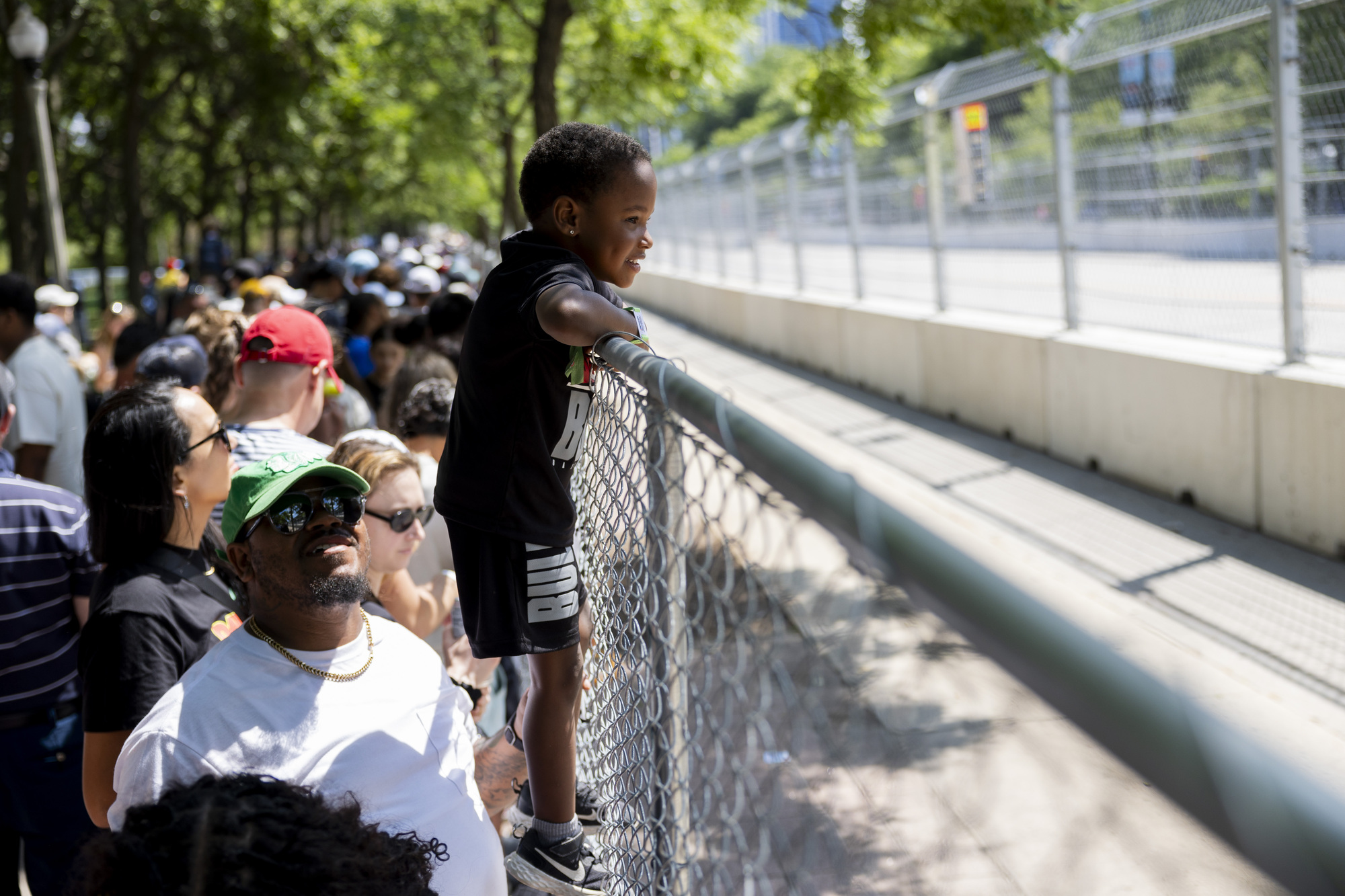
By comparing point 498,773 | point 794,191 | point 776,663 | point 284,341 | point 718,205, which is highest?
point 718,205

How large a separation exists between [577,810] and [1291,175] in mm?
5882

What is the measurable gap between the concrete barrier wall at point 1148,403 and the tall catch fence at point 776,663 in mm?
4501

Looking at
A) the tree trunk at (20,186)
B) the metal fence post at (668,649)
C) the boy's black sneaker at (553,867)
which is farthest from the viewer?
the tree trunk at (20,186)

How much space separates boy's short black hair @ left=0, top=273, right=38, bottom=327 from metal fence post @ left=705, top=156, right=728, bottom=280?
15697 mm

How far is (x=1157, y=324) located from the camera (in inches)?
324

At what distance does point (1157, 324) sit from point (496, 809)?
6792 mm

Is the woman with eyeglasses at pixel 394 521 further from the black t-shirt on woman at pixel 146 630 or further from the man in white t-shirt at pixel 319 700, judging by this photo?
the man in white t-shirt at pixel 319 700

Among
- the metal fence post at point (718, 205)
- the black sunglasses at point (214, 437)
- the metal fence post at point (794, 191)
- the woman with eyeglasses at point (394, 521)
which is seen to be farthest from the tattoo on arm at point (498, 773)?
the metal fence post at point (718, 205)

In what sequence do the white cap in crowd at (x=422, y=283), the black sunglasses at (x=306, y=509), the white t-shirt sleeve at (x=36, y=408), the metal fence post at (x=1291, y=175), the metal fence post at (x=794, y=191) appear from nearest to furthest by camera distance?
the black sunglasses at (x=306, y=509) < the white t-shirt sleeve at (x=36, y=408) < the metal fence post at (x=1291, y=175) < the white cap in crowd at (x=422, y=283) < the metal fence post at (x=794, y=191)

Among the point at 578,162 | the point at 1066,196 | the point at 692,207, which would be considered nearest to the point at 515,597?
the point at 578,162

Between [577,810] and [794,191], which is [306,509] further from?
[794,191]

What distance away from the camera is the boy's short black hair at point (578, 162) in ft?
8.52

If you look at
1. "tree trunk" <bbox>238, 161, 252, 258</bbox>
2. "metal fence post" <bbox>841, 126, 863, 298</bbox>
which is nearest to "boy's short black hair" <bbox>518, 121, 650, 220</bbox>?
"metal fence post" <bbox>841, 126, 863, 298</bbox>

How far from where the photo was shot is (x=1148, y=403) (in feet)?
25.8
